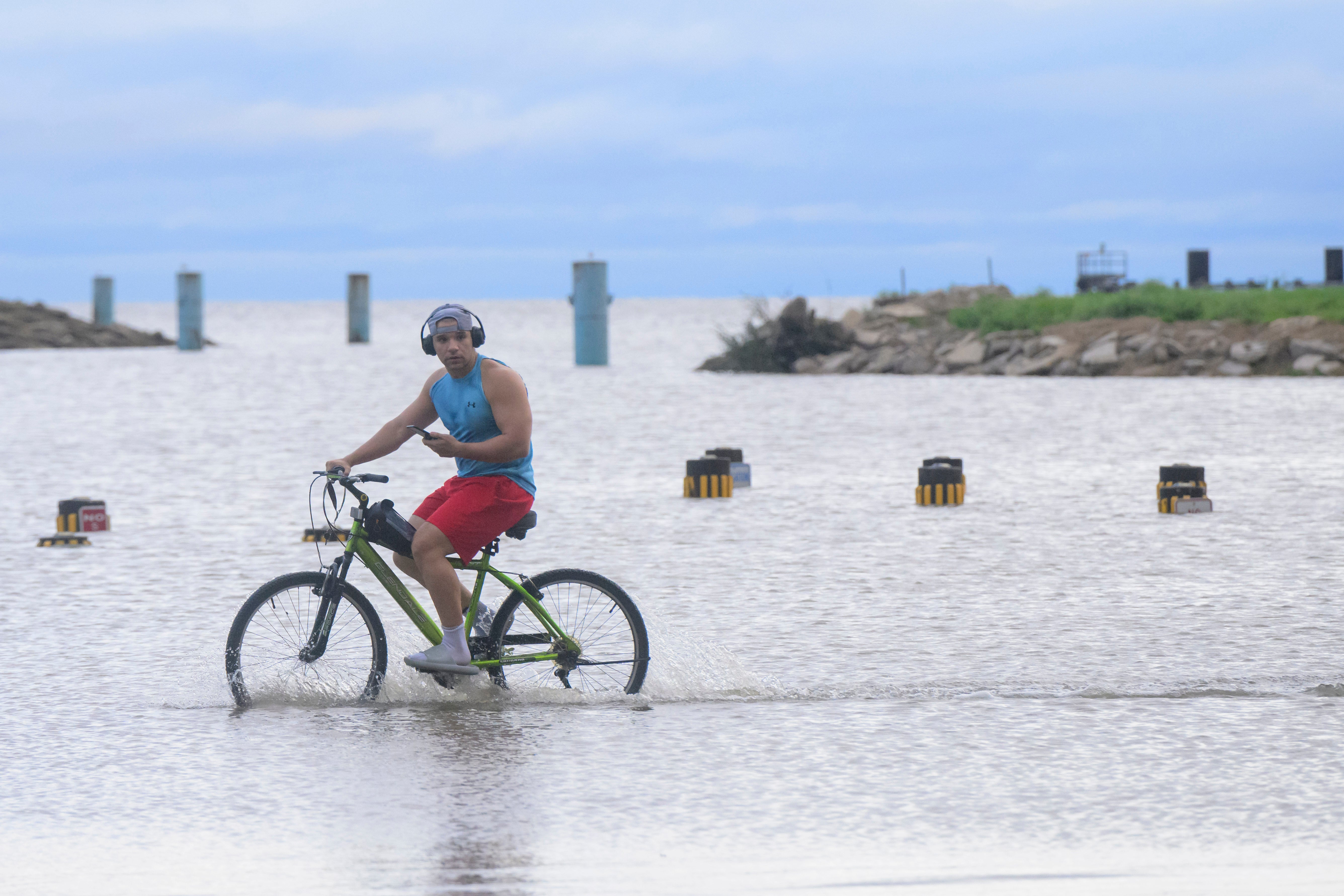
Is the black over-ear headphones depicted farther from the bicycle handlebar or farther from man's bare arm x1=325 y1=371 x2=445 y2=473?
the bicycle handlebar

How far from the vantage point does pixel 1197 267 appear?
69.4 m

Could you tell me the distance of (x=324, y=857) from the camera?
5.62m

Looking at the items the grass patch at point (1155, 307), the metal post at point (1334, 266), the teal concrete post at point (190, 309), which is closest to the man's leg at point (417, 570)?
the grass patch at point (1155, 307)

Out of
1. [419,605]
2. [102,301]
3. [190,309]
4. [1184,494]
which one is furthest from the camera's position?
[102,301]

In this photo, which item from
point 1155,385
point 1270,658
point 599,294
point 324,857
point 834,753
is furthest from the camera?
point 599,294

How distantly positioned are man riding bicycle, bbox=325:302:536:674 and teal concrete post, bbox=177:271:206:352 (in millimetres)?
76748

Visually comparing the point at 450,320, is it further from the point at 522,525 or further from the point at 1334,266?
the point at 1334,266

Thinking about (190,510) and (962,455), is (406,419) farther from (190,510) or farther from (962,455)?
(962,455)

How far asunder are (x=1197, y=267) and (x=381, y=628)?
6547cm

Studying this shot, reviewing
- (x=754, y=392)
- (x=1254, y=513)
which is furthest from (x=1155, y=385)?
(x=1254, y=513)

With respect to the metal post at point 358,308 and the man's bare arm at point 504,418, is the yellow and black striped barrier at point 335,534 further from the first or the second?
the metal post at point 358,308

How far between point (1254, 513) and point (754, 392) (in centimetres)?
2618

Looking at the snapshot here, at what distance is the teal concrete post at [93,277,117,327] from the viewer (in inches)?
3738

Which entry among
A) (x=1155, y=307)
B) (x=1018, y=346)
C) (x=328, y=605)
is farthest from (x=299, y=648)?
(x=1155, y=307)
